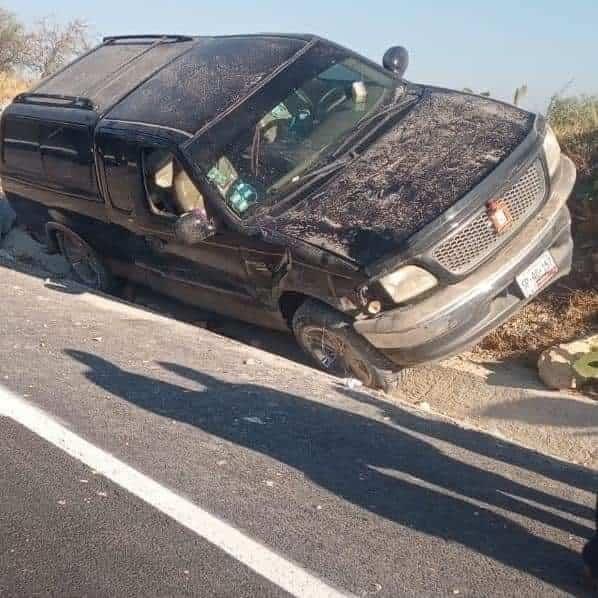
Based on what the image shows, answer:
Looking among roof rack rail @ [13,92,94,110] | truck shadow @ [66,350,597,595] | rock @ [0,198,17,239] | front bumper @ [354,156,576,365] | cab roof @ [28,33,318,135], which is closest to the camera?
truck shadow @ [66,350,597,595]

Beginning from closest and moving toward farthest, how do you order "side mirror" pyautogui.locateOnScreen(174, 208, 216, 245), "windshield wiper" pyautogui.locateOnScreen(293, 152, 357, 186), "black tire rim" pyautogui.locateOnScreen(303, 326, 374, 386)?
"black tire rim" pyautogui.locateOnScreen(303, 326, 374, 386), "side mirror" pyautogui.locateOnScreen(174, 208, 216, 245), "windshield wiper" pyautogui.locateOnScreen(293, 152, 357, 186)

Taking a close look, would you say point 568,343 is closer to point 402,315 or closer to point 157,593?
point 402,315

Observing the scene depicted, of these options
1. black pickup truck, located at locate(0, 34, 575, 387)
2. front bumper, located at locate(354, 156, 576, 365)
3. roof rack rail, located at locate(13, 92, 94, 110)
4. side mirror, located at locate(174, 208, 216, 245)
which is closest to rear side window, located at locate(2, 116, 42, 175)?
black pickup truck, located at locate(0, 34, 575, 387)

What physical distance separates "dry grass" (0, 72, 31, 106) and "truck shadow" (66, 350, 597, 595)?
39.8 ft

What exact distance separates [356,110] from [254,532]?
136 inches

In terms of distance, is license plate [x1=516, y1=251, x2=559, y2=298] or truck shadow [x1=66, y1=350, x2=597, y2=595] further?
license plate [x1=516, y1=251, x2=559, y2=298]

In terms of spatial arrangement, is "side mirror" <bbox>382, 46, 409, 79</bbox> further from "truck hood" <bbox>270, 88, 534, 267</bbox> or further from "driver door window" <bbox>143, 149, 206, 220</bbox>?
"driver door window" <bbox>143, 149, 206, 220</bbox>

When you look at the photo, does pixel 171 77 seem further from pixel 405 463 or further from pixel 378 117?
pixel 405 463

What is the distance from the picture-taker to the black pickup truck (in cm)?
450

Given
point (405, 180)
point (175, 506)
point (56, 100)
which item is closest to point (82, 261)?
point (56, 100)

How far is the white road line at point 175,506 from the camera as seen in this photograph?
115 inches

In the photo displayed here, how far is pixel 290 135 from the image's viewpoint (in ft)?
17.9

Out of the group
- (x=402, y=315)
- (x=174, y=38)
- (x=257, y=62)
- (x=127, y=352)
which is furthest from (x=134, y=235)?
(x=402, y=315)

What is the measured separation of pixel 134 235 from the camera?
242 inches
